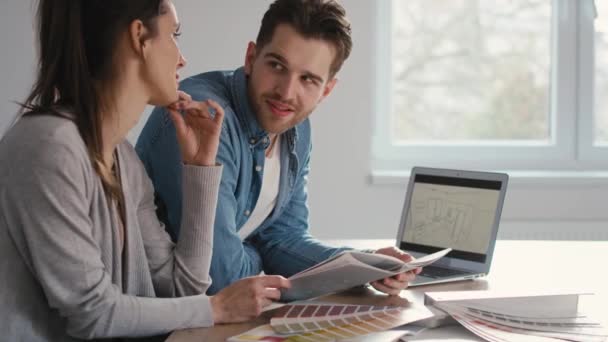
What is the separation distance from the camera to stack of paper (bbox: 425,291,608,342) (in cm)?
136

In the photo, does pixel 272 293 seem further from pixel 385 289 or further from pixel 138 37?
pixel 138 37

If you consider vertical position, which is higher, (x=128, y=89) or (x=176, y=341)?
(x=128, y=89)

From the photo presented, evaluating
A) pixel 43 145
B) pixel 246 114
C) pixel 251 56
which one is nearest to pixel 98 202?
pixel 43 145

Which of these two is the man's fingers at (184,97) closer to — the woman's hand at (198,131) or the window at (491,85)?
the woman's hand at (198,131)

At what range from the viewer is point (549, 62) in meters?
3.81

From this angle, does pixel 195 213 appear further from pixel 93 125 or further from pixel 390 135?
pixel 390 135

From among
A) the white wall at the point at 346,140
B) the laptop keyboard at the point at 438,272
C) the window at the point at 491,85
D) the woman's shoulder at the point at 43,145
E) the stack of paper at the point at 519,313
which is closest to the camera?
the woman's shoulder at the point at 43,145

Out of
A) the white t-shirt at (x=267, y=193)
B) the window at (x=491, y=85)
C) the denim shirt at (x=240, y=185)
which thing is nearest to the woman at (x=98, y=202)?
the denim shirt at (x=240, y=185)

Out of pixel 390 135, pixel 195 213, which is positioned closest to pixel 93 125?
pixel 195 213

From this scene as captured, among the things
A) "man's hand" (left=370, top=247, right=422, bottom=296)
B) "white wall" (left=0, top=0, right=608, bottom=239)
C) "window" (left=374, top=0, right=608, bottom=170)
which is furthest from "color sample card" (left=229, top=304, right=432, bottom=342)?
"window" (left=374, top=0, right=608, bottom=170)

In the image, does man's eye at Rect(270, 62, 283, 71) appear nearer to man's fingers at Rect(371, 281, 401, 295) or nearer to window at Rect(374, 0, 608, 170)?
man's fingers at Rect(371, 281, 401, 295)

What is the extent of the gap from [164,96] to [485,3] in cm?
262

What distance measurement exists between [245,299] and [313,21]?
73 cm

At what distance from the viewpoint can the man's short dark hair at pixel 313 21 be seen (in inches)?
73.4
